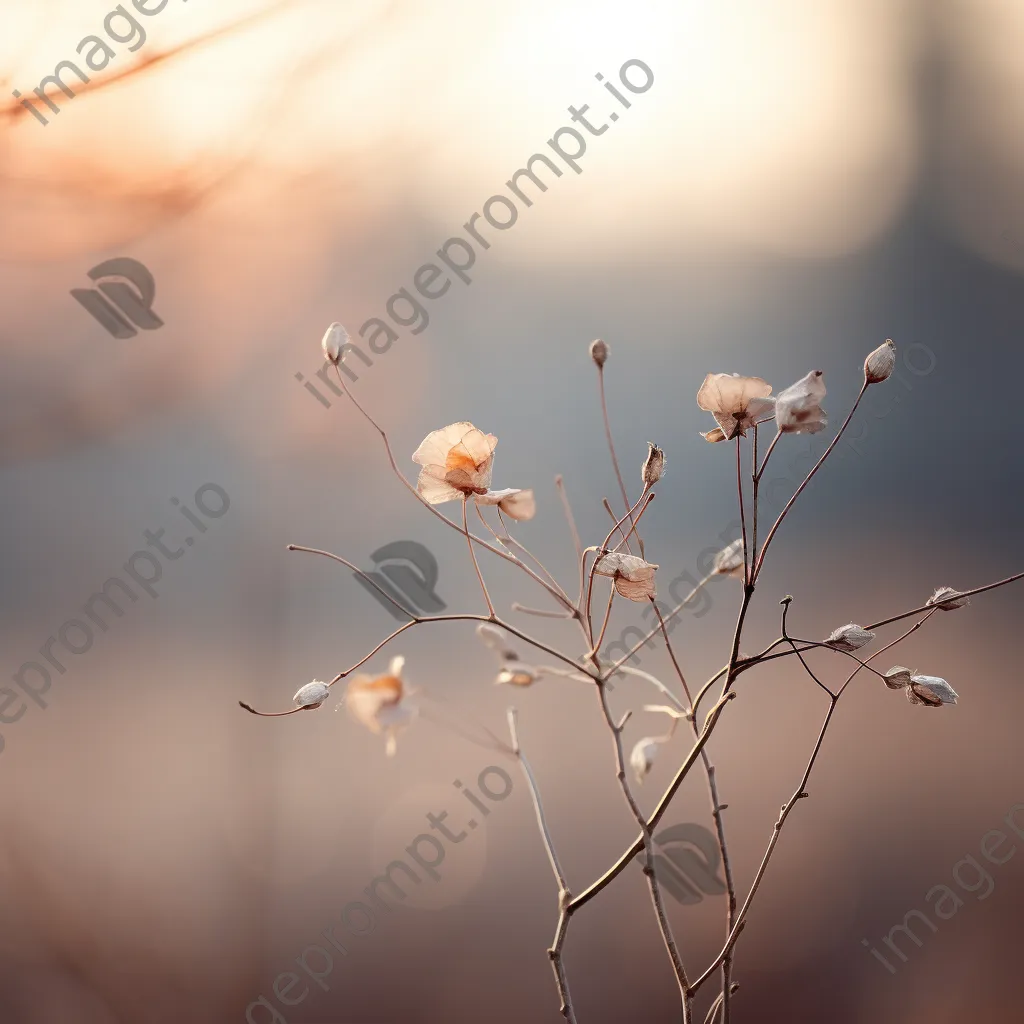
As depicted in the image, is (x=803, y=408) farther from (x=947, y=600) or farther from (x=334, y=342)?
(x=334, y=342)

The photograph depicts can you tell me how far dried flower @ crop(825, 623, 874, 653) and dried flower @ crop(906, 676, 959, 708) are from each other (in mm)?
36

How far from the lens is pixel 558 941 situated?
0.50 meters

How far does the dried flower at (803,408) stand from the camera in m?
0.43

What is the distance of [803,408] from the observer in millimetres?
430

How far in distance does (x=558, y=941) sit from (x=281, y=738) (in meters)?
0.96

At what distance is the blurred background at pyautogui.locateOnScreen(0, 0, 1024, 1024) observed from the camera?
4.06 ft

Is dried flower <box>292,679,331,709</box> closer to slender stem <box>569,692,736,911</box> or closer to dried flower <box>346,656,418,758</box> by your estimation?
dried flower <box>346,656,418,758</box>

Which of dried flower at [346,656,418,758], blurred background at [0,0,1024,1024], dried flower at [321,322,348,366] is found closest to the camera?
dried flower at [346,656,418,758]

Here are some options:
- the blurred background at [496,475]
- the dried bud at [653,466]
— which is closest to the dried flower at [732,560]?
the dried bud at [653,466]

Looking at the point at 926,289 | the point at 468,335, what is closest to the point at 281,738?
the point at 468,335

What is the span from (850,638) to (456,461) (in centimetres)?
26

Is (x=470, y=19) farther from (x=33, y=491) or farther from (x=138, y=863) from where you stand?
(x=138, y=863)

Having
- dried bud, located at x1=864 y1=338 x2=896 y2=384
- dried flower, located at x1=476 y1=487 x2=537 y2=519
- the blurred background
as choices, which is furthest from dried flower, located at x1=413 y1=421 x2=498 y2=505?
the blurred background

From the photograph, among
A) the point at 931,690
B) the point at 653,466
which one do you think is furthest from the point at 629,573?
the point at 931,690
